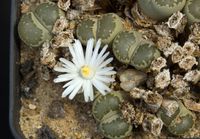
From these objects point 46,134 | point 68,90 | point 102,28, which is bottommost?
point 46,134

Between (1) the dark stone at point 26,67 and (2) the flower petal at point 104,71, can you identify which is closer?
(2) the flower petal at point 104,71

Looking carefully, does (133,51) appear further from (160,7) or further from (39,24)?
(39,24)

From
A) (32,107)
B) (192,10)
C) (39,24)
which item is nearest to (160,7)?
(192,10)

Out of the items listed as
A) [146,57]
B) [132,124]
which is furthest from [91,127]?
[146,57]

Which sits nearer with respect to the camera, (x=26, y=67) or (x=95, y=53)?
(x=95, y=53)

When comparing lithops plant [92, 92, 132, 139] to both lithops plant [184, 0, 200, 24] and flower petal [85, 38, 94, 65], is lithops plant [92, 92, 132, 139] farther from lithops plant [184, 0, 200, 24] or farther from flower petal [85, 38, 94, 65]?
lithops plant [184, 0, 200, 24]

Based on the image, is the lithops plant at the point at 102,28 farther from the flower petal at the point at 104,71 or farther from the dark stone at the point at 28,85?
the dark stone at the point at 28,85

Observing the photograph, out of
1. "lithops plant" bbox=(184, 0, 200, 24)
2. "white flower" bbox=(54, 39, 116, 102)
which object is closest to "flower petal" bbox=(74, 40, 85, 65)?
"white flower" bbox=(54, 39, 116, 102)

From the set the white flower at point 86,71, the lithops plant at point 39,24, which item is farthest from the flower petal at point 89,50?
the lithops plant at point 39,24
